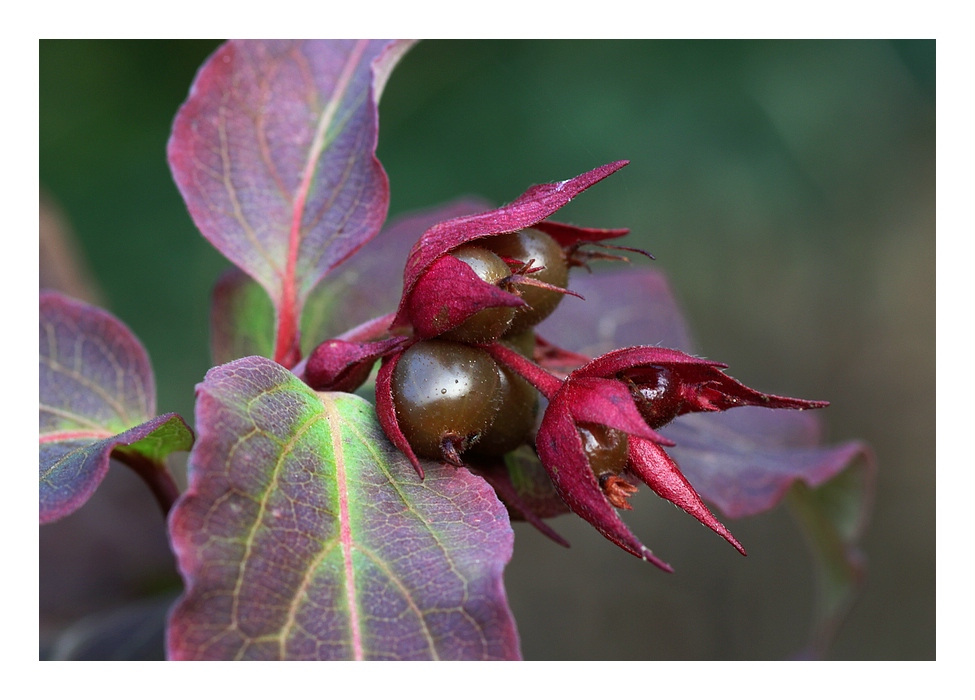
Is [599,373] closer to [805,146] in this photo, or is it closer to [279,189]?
[279,189]

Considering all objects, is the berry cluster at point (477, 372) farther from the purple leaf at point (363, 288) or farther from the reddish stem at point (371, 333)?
the purple leaf at point (363, 288)

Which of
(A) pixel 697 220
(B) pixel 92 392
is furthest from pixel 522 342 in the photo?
(A) pixel 697 220

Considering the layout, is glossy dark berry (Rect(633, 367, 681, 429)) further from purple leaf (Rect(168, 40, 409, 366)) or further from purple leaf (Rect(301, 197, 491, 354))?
purple leaf (Rect(301, 197, 491, 354))

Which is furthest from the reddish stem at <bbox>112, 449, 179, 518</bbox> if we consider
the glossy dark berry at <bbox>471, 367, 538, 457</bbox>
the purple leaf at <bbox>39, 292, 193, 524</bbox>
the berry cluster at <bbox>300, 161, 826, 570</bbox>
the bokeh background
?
the bokeh background

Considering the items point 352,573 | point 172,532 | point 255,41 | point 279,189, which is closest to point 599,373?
point 352,573

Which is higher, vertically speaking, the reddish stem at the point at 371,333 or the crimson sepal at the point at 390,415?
the reddish stem at the point at 371,333

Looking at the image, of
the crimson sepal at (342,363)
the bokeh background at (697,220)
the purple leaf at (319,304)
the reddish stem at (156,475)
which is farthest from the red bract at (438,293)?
the bokeh background at (697,220)
